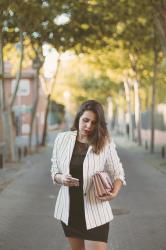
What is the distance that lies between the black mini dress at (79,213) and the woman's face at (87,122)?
13cm

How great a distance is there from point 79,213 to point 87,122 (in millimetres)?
708

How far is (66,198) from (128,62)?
35.0 metres

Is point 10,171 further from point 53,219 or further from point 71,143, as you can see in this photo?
point 71,143

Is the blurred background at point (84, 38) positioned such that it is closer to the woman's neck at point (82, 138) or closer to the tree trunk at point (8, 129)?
the tree trunk at point (8, 129)

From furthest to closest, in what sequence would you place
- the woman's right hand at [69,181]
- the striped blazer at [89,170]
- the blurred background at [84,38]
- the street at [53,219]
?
the blurred background at [84,38], the street at [53,219], the striped blazer at [89,170], the woman's right hand at [69,181]

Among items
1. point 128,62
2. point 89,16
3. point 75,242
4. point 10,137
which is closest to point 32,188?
point 10,137

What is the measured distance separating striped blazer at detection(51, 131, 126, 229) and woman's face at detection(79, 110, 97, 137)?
124 mm

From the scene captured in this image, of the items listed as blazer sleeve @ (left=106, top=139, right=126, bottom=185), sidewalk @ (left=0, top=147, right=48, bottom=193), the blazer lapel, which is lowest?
sidewalk @ (left=0, top=147, right=48, bottom=193)

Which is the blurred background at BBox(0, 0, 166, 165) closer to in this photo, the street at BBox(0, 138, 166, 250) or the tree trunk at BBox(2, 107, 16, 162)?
the tree trunk at BBox(2, 107, 16, 162)

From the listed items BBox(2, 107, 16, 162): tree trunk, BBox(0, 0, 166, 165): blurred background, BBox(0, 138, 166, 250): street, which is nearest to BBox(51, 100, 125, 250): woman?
BBox(0, 138, 166, 250): street

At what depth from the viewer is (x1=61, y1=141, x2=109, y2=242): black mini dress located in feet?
14.4

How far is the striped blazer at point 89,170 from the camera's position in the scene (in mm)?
4391

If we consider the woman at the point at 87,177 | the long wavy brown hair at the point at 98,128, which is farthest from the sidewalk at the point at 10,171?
the long wavy brown hair at the point at 98,128

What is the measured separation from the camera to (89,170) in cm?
438
